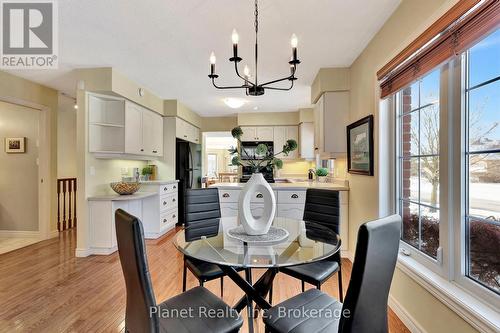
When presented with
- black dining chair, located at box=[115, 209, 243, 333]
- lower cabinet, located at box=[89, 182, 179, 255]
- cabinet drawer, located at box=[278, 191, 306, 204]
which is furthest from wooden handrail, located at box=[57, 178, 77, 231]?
black dining chair, located at box=[115, 209, 243, 333]

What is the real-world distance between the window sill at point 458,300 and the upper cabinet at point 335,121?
176 centimetres

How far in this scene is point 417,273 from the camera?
168 cm

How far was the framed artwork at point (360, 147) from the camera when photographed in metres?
2.47

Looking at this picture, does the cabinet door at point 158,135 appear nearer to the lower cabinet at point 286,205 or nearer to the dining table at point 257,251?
the lower cabinet at point 286,205

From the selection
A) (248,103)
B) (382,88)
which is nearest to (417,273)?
(382,88)

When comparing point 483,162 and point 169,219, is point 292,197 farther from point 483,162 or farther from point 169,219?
point 169,219

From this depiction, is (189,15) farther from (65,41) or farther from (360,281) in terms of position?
(360,281)

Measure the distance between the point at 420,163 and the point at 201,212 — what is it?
1877 millimetres

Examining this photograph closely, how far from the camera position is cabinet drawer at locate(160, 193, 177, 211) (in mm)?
4176

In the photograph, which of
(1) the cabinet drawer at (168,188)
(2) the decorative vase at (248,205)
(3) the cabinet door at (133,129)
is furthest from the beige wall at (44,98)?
(2) the decorative vase at (248,205)

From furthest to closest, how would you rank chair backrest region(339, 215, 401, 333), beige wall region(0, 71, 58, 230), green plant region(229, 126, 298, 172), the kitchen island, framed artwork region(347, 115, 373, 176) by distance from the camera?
beige wall region(0, 71, 58, 230) → the kitchen island → framed artwork region(347, 115, 373, 176) → green plant region(229, 126, 298, 172) → chair backrest region(339, 215, 401, 333)

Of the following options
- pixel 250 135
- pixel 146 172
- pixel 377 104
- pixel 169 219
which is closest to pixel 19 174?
pixel 146 172

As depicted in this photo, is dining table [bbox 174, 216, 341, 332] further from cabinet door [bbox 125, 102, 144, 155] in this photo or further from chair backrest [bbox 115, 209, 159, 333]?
cabinet door [bbox 125, 102, 144, 155]

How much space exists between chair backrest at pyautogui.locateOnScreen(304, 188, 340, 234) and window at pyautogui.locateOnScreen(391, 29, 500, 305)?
1.97ft
